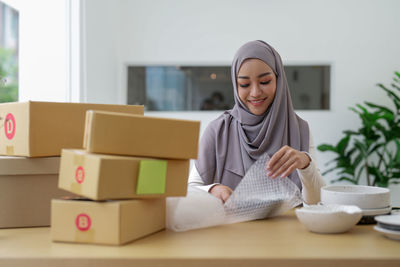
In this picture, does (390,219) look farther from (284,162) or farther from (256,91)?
(256,91)

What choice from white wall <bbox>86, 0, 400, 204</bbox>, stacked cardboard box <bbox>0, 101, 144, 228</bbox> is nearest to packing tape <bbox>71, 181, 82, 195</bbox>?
stacked cardboard box <bbox>0, 101, 144, 228</bbox>

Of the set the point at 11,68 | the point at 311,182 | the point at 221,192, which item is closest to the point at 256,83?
the point at 311,182

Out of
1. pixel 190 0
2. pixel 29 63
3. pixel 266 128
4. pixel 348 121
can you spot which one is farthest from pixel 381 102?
pixel 29 63

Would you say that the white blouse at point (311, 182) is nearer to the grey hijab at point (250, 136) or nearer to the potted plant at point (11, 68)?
the grey hijab at point (250, 136)

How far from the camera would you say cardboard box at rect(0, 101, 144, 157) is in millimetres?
1175

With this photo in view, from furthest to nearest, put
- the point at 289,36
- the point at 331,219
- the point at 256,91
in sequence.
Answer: the point at 289,36, the point at 256,91, the point at 331,219

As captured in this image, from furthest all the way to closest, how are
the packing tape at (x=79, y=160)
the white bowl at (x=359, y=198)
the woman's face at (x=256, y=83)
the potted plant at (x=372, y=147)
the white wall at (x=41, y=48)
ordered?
the potted plant at (x=372, y=147)
the white wall at (x=41, y=48)
the woman's face at (x=256, y=83)
the white bowl at (x=359, y=198)
the packing tape at (x=79, y=160)

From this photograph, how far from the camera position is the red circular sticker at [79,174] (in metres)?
0.97

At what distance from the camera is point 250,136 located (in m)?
1.94

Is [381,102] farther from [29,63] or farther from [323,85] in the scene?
[29,63]

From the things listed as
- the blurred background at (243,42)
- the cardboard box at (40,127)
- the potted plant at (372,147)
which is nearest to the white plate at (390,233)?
the cardboard box at (40,127)

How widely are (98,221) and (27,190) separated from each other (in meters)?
0.36

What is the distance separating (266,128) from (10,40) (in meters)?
2.22

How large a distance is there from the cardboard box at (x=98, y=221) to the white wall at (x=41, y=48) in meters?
2.17
